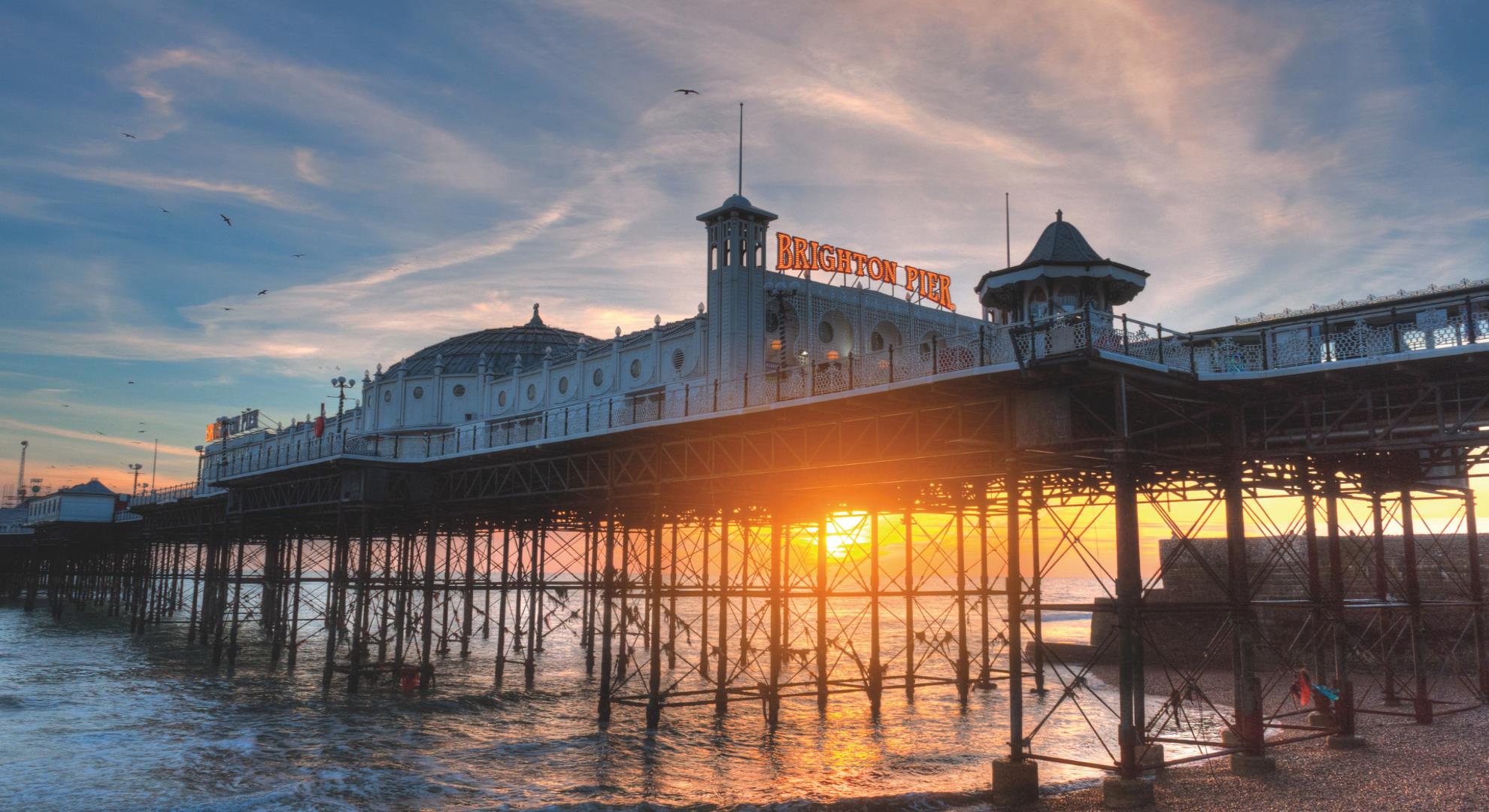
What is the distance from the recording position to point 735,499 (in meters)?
34.3

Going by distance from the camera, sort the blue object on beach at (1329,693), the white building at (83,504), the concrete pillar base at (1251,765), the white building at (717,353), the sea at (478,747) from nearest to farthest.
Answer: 1. the concrete pillar base at (1251,765)
2. the sea at (478,747)
3. the blue object on beach at (1329,693)
4. the white building at (717,353)
5. the white building at (83,504)

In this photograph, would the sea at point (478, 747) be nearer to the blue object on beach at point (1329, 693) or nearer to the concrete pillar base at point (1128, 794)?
the concrete pillar base at point (1128, 794)

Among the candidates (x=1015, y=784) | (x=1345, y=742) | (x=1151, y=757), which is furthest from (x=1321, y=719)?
(x=1015, y=784)

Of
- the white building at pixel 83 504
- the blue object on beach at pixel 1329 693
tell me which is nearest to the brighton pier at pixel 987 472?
the blue object on beach at pixel 1329 693

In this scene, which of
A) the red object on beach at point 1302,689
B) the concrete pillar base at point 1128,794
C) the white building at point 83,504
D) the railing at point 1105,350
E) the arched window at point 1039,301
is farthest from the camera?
the white building at point 83,504

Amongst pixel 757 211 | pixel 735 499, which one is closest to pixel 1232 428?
pixel 735 499

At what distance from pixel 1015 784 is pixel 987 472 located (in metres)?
7.11

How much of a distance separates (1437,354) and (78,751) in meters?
38.2

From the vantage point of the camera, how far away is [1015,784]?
21719 mm

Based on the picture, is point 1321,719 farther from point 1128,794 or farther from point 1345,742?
point 1128,794

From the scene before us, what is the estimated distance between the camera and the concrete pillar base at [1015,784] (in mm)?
21688

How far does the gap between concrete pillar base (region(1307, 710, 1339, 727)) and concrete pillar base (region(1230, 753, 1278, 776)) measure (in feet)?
16.5

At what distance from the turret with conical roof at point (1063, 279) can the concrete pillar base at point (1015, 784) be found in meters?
12.6

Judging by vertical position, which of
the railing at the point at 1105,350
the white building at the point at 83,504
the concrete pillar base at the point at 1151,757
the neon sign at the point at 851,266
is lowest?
the concrete pillar base at the point at 1151,757
